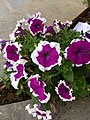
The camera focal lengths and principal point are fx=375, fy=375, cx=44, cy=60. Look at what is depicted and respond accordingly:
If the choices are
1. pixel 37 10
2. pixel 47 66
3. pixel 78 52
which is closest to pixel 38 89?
pixel 47 66

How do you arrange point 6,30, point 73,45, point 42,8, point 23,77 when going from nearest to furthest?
1. point 73,45
2. point 23,77
3. point 6,30
4. point 42,8

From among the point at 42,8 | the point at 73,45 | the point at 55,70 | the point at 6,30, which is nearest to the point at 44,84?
the point at 55,70

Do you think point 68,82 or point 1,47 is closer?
point 68,82

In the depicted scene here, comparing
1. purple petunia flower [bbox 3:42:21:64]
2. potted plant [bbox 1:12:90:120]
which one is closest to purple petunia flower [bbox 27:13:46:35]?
potted plant [bbox 1:12:90:120]

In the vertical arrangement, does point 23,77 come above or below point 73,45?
below

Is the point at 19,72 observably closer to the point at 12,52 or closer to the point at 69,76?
the point at 12,52

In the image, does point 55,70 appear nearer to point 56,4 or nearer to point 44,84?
point 44,84

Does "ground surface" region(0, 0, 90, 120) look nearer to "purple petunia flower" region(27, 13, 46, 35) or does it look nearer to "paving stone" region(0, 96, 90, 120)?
"paving stone" region(0, 96, 90, 120)

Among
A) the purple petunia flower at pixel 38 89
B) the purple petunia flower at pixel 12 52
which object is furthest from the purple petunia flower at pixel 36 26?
the purple petunia flower at pixel 38 89
